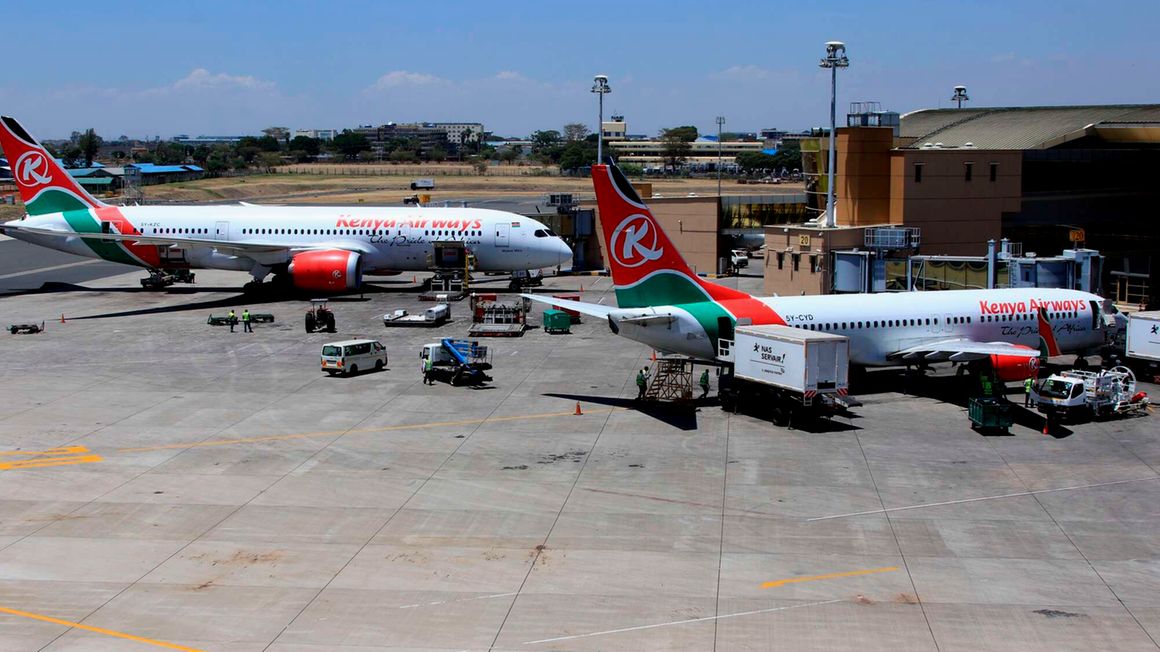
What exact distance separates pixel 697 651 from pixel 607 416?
1968cm

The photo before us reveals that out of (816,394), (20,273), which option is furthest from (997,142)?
(20,273)

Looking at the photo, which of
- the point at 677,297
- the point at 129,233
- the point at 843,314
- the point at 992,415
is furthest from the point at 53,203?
the point at 992,415

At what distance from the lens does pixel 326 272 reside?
227ft

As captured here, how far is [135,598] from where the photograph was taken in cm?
2377

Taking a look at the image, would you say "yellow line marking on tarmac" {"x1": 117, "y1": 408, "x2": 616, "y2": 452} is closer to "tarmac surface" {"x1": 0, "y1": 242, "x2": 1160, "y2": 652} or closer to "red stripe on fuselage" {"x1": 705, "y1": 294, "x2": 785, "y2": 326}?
"tarmac surface" {"x1": 0, "y1": 242, "x2": 1160, "y2": 652}

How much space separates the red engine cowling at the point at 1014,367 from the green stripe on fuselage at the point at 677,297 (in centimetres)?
1068

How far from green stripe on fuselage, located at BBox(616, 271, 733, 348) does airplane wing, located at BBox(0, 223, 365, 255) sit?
113ft

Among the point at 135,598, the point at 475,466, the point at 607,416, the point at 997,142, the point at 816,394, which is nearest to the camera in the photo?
the point at 135,598

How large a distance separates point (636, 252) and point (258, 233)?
38543 millimetres

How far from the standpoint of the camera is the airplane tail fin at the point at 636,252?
135ft

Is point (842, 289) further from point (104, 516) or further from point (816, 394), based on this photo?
point (104, 516)

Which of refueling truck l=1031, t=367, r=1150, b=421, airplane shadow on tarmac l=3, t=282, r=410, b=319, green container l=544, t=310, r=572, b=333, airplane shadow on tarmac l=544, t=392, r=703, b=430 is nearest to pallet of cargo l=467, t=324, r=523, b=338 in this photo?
green container l=544, t=310, r=572, b=333

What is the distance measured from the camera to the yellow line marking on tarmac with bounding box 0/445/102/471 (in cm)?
3409

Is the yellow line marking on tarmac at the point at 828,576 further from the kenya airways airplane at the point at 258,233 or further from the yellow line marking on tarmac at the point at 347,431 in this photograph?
the kenya airways airplane at the point at 258,233
